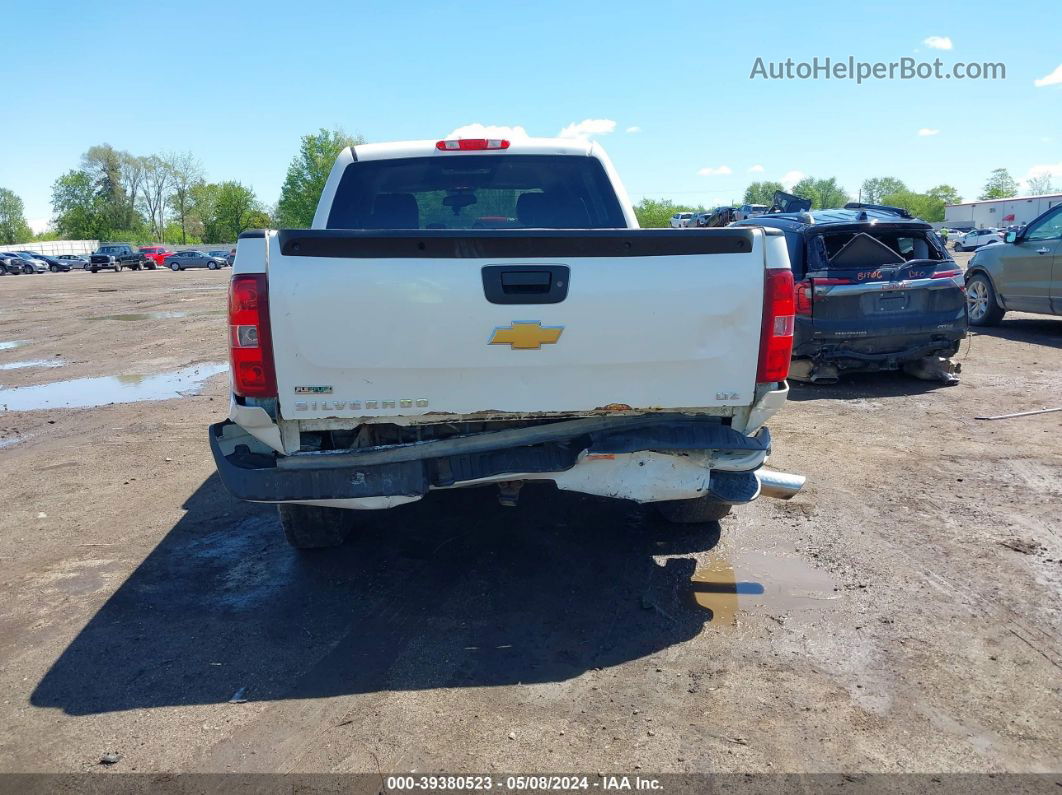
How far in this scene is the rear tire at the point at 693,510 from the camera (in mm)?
4652

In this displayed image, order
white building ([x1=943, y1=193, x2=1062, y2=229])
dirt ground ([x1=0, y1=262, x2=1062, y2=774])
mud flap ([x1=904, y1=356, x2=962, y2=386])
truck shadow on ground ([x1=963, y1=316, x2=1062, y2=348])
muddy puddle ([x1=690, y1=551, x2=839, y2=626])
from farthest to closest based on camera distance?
1. white building ([x1=943, y1=193, x2=1062, y2=229])
2. truck shadow on ground ([x1=963, y1=316, x2=1062, y2=348])
3. mud flap ([x1=904, y1=356, x2=962, y2=386])
4. muddy puddle ([x1=690, y1=551, x2=839, y2=626])
5. dirt ground ([x1=0, y1=262, x2=1062, y2=774])

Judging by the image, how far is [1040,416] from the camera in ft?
23.6

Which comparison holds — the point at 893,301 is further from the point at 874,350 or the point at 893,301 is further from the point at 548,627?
the point at 548,627

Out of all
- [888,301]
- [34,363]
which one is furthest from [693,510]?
[34,363]

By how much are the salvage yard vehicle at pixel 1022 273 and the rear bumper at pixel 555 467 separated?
369 inches

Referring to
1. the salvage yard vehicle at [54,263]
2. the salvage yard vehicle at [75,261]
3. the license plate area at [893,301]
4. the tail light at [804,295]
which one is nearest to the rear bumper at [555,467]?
the tail light at [804,295]

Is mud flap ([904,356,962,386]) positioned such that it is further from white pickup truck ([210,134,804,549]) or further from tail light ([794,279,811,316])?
white pickup truck ([210,134,804,549])

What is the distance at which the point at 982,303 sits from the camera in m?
12.6

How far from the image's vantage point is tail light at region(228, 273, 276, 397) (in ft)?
10.8

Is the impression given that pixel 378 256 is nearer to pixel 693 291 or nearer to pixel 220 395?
pixel 693 291

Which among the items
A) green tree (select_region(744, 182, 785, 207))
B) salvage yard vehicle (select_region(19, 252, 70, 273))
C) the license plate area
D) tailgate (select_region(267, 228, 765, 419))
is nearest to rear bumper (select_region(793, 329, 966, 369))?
the license plate area

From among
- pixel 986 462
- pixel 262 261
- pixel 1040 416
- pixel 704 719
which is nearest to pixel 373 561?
pixel 262 261

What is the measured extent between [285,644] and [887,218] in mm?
7857

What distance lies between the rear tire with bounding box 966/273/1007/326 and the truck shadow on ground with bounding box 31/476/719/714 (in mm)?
9822
